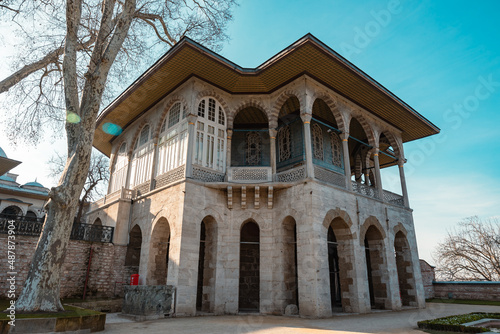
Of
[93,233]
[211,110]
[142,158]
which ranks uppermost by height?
[211,110]

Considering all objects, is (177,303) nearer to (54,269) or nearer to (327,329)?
(54,269)

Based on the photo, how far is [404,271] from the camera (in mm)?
14414

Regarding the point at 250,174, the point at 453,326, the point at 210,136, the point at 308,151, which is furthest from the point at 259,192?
the point at 453,326

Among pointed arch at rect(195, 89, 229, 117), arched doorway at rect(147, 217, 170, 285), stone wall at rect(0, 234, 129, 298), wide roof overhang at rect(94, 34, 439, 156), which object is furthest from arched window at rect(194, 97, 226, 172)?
stone wall at rect(0, 234, 129, 298)

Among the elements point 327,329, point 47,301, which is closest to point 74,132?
point 47,301

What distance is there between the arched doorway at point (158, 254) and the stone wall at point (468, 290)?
1594cm

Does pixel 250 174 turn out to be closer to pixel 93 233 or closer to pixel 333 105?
pixel 333 105

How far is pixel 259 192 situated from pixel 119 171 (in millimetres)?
8859

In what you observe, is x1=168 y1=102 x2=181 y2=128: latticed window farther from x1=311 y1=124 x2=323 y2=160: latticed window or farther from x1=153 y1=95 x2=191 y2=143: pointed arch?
x1=311 y1=124 x2=323 y2=160: latticed window

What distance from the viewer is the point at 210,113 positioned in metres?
12.8

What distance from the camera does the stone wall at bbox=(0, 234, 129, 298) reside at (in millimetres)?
10812

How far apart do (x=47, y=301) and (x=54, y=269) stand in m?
0.65

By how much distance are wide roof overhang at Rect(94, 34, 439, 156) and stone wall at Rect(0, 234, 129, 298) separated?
6529mm

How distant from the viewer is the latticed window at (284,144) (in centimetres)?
1402
